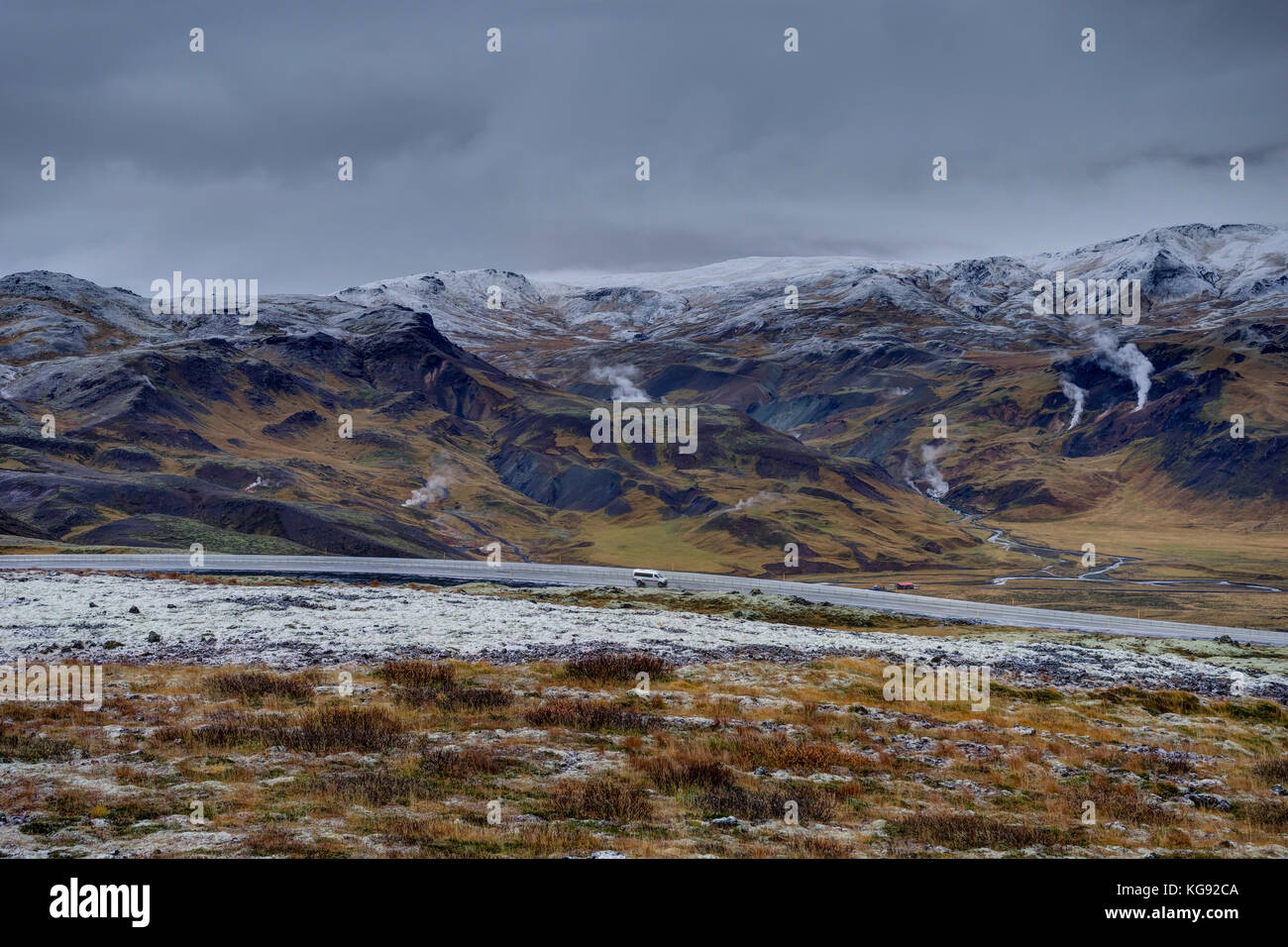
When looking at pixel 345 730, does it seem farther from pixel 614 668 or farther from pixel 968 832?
pixel 968 832

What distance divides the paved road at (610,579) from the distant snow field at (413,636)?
1146 inches

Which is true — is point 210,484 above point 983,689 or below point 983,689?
above

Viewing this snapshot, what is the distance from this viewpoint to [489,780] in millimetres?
20766

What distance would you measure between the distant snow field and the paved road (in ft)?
95.5

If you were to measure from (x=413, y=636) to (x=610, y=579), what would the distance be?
66.9m

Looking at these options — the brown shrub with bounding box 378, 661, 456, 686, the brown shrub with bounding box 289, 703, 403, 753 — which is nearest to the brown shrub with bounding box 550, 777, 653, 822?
the brown shrub with bounding box 289, 703, 403, 753

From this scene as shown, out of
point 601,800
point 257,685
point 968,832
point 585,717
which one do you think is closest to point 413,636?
point 257,685

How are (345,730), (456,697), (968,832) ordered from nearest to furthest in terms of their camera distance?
(968,832) → (345,730) → (456,697)

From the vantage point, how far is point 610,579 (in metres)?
109

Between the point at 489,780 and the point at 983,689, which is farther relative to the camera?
the point at 983,689
